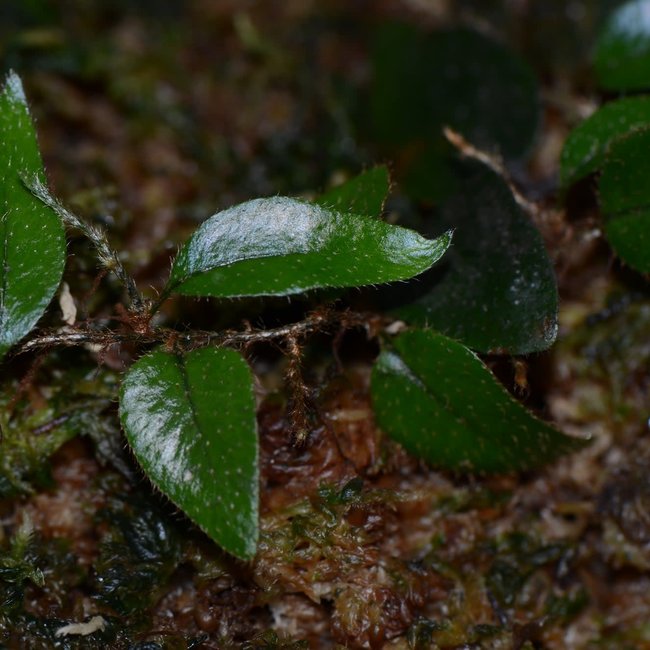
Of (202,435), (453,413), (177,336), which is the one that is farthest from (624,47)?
(202,435)

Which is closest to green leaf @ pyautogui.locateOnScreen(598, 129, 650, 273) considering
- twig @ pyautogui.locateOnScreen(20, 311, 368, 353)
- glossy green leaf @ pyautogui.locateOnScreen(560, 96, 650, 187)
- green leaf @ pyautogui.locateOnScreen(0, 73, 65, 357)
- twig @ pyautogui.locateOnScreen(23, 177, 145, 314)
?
glossy green leaf @ pyautogui.locateOnScreen(560, 96, 650, 187)

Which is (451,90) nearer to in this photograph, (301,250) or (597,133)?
(597,133)

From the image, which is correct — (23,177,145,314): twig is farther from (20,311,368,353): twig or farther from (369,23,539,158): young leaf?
(369,23,539,158): young leaf

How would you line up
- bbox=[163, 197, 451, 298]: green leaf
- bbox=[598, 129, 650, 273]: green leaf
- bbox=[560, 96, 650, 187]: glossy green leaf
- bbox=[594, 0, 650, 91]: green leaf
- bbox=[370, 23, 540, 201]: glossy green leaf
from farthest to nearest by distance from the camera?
bbox=[370, 23, 540, 201]: glossy green leaf
bbox=[594, 0, 650, 91]: green leaf
bbox=[560, 96, 650, 187]: glossy green leaf
bbox=[598, 129, 650, 273]: green leaf
bbox=[163, 197, 451, 298]: green leaf

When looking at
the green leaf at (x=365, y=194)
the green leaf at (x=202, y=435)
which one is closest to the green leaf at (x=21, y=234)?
the green leaf at (x=202, y=435)

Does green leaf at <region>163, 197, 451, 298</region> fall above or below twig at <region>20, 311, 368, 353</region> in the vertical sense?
above

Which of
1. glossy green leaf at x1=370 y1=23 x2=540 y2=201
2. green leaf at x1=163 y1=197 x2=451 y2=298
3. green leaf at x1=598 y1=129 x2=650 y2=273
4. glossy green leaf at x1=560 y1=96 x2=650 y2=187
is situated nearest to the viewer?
green leaf at x1=163 y1=197 x2=451 y2=298
